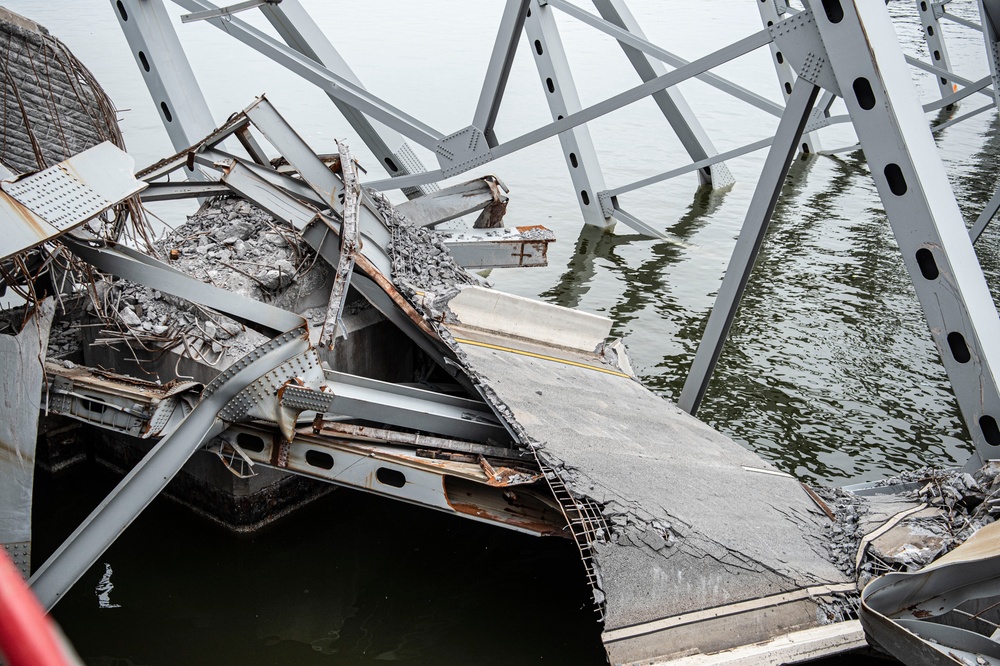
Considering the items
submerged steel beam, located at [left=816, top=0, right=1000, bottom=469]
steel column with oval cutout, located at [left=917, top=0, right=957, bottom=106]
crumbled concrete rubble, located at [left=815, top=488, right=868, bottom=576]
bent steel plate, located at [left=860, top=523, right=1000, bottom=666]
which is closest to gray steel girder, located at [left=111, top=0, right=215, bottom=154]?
submerged steel beam, located at [left=816, top=0, right=1000, bottom=469]

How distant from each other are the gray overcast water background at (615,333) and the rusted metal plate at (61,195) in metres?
2.11

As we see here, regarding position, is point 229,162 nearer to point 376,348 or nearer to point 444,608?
point 376,348

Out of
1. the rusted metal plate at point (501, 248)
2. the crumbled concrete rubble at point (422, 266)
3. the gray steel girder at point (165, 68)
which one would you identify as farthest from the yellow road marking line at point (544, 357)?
the gray steel girder at point (165, 68)

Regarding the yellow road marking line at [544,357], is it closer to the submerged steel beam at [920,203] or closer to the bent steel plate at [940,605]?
the submerged steel beam at [920,203]

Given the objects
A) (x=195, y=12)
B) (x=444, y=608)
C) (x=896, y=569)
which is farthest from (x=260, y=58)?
(x=896, y=569)

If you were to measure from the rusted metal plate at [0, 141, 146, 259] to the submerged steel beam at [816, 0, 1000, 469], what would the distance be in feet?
11.4

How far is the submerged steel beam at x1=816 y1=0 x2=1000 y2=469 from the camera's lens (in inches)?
163

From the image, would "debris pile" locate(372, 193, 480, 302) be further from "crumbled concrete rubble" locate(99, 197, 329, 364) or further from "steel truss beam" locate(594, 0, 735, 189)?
"steel truss beam" locate(594, 0, 735, 189)

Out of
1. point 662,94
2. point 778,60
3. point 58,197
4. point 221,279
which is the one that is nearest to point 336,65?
point 662,94

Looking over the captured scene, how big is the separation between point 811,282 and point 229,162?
6.48m

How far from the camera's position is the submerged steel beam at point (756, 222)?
15.0ft

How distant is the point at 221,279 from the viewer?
17.2ft

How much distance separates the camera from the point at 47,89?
5465 mm

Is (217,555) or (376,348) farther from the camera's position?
(376,348)
